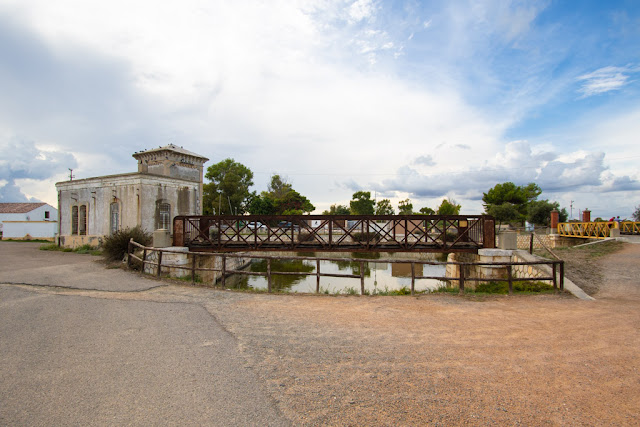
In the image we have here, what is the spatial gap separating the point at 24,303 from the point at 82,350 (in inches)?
158

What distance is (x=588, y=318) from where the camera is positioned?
642cm

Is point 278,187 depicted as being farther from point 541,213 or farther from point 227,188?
point 541,213

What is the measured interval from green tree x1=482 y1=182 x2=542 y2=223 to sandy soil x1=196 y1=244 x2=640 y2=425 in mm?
46932

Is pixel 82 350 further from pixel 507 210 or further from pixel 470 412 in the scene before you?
pixel 507 210

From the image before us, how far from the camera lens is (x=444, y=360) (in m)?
4.34

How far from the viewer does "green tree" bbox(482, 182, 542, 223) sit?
4966cm

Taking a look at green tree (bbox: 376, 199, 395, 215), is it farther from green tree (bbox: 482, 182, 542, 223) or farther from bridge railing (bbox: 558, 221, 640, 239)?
bridge railing (bbox: 558, 221, 640, 239)

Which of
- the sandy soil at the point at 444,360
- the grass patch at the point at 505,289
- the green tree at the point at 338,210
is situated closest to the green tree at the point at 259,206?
the green tree at the point at 338,210

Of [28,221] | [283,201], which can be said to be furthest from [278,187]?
[28,221]

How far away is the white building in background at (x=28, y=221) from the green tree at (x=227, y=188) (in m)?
19.3

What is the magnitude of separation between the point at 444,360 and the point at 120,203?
20.8m

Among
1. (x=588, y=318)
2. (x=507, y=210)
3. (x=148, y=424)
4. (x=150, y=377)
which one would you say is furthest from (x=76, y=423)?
(x=507, y=210)

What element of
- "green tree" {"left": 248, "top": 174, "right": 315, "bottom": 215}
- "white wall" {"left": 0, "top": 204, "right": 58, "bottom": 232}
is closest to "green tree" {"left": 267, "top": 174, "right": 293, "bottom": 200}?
"green tree" {"left": 248, "top": 174, "right": 315, "bottom": 215}

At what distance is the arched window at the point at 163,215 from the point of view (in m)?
19.8
